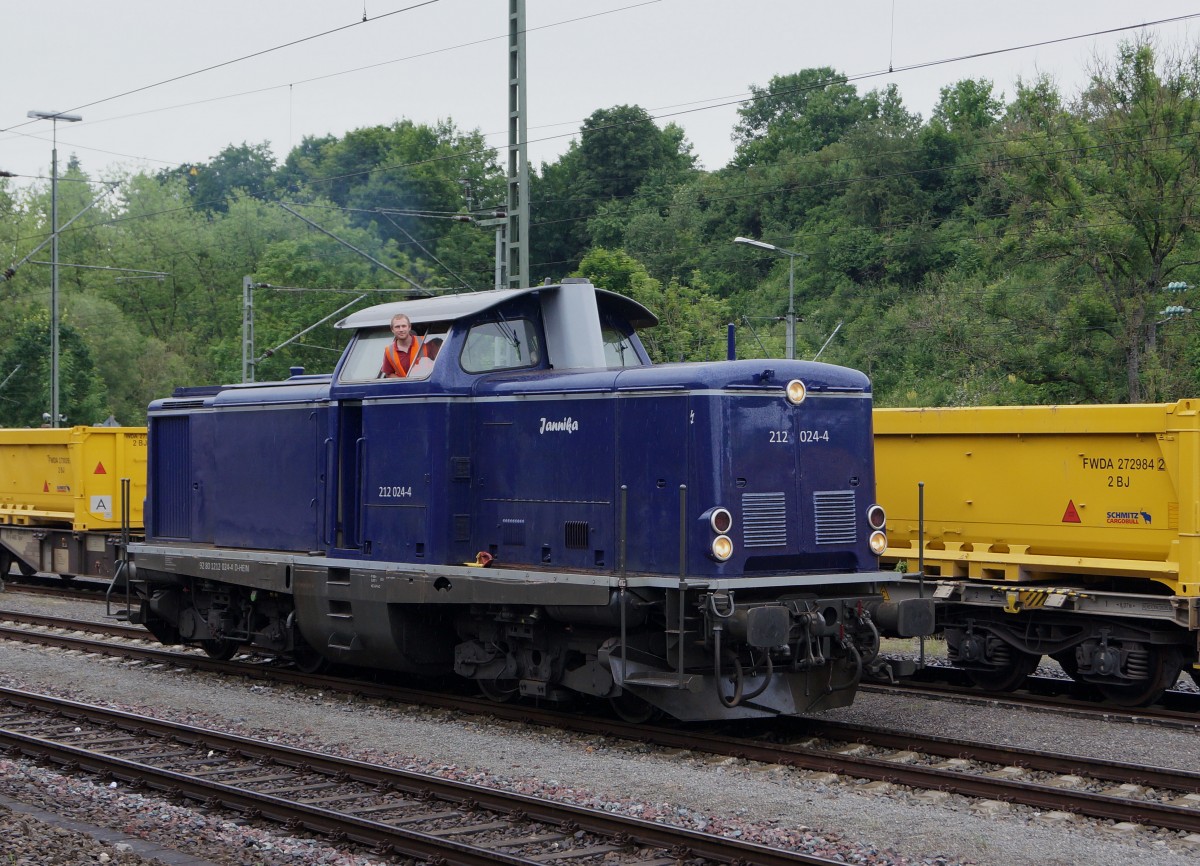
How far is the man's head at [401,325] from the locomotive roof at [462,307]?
5 cm

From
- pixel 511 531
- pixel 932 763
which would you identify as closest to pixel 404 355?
pixel 511 531

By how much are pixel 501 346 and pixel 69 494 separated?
14.1 m

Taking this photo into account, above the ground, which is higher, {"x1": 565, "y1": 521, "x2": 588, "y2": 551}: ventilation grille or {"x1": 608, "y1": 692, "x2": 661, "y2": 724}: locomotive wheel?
{"x1": 565, "y1": 521, "x2": 588, "y2": 551}: ventilation grille

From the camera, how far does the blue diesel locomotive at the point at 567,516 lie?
9.66 meters

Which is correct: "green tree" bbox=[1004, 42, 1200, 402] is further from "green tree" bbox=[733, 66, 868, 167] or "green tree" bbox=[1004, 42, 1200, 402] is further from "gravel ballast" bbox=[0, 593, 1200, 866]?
"green tree" bbox=[733, 66, 868, 167]

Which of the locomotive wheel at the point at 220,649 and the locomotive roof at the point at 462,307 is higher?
the locomotive roof at the point at 462,307

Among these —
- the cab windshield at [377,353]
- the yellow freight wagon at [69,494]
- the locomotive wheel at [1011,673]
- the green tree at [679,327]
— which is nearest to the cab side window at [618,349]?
the cab windshield at [377,353]

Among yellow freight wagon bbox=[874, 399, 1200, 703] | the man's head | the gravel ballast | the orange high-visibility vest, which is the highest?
the man's head

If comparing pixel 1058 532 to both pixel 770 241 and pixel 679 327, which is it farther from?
pixel 770 241

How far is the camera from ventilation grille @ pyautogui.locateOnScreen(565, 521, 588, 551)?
10.4 metres

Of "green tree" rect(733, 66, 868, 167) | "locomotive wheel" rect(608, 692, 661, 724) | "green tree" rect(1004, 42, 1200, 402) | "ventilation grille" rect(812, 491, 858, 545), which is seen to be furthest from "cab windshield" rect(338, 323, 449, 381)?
"green tree" rect(733, 66, 868, 167)

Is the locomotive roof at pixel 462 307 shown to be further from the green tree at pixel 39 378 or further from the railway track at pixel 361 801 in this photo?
the green tree at pixel 39 378

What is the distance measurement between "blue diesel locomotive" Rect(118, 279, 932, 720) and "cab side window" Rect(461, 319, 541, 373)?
0.06ft

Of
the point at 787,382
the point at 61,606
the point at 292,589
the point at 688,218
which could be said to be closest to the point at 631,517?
the point at 787,382
